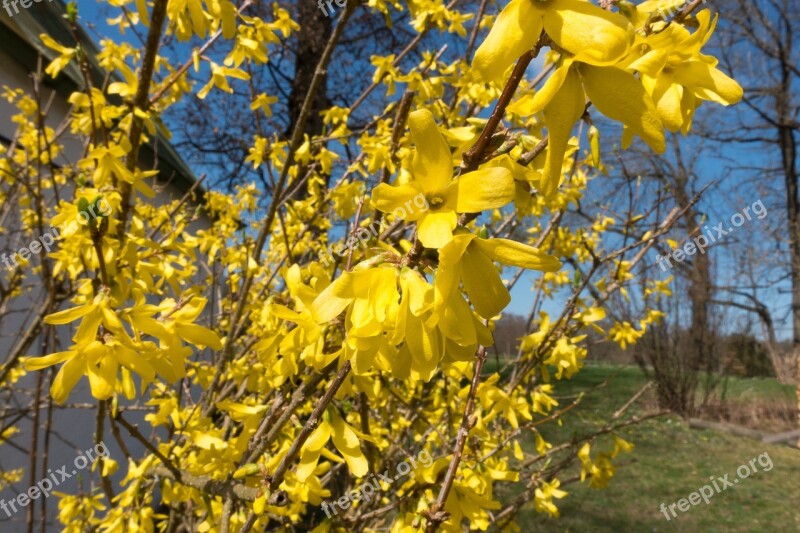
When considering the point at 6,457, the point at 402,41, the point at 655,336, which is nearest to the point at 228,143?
the point at 402,41

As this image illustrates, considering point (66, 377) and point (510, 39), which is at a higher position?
point (510, 39)

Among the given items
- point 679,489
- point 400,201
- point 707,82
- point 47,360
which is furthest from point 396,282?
point 679,489

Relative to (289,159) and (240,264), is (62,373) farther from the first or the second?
(240,264)

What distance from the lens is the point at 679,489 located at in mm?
5977

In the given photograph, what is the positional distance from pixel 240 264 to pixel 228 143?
5312mm

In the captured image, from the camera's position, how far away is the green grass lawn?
4.93 meters

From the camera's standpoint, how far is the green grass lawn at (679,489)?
4930 millimetres

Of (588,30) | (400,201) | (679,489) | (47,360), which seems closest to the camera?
(588,30)

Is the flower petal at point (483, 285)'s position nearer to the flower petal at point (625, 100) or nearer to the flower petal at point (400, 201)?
the flower petal at point (400, 201)

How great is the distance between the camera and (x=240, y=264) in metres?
2.75

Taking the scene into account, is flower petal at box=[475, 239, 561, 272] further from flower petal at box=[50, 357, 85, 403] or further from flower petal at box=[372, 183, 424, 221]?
flower petal at box=[50, 357, 85, 403]

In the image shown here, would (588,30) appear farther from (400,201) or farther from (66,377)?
(66,377)

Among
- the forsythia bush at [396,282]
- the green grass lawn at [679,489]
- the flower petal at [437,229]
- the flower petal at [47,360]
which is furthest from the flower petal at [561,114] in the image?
the green grass lawn at [679,489]

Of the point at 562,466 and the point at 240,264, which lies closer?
the point at 562,466
